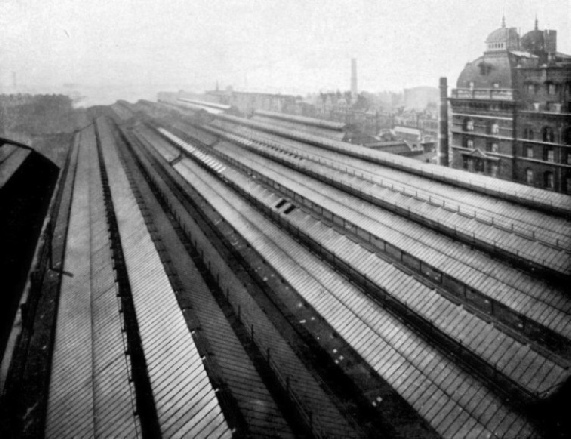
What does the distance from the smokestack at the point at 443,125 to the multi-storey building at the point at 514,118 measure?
801 mm

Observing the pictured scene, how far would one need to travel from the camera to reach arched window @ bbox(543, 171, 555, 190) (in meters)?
40.4

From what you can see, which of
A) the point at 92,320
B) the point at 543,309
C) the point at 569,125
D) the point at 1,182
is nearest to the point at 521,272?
the point at 543,309

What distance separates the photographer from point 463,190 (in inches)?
1174

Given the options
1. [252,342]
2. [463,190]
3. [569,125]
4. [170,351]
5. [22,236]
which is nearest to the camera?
[170,351]

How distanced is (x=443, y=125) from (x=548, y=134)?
11.4 meters

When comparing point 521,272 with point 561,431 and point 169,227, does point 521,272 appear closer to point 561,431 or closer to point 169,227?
point 561,431

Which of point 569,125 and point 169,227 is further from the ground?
point 569,125

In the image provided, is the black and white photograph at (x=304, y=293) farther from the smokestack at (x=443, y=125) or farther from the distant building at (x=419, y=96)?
the distant building at (x=419, y=96)

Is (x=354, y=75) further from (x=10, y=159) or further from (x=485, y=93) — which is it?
(x=10, y=159)

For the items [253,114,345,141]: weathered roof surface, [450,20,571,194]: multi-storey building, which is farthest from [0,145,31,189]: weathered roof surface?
[450,20,571,194]: multi-storey building

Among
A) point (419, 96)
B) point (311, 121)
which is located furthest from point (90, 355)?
point (419, 96)

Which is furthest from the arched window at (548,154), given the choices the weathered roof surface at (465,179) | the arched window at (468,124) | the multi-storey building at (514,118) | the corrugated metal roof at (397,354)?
the corrugated metal roof at (397,354)

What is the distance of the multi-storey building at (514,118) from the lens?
38844 mm

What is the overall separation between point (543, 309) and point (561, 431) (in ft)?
20.3
